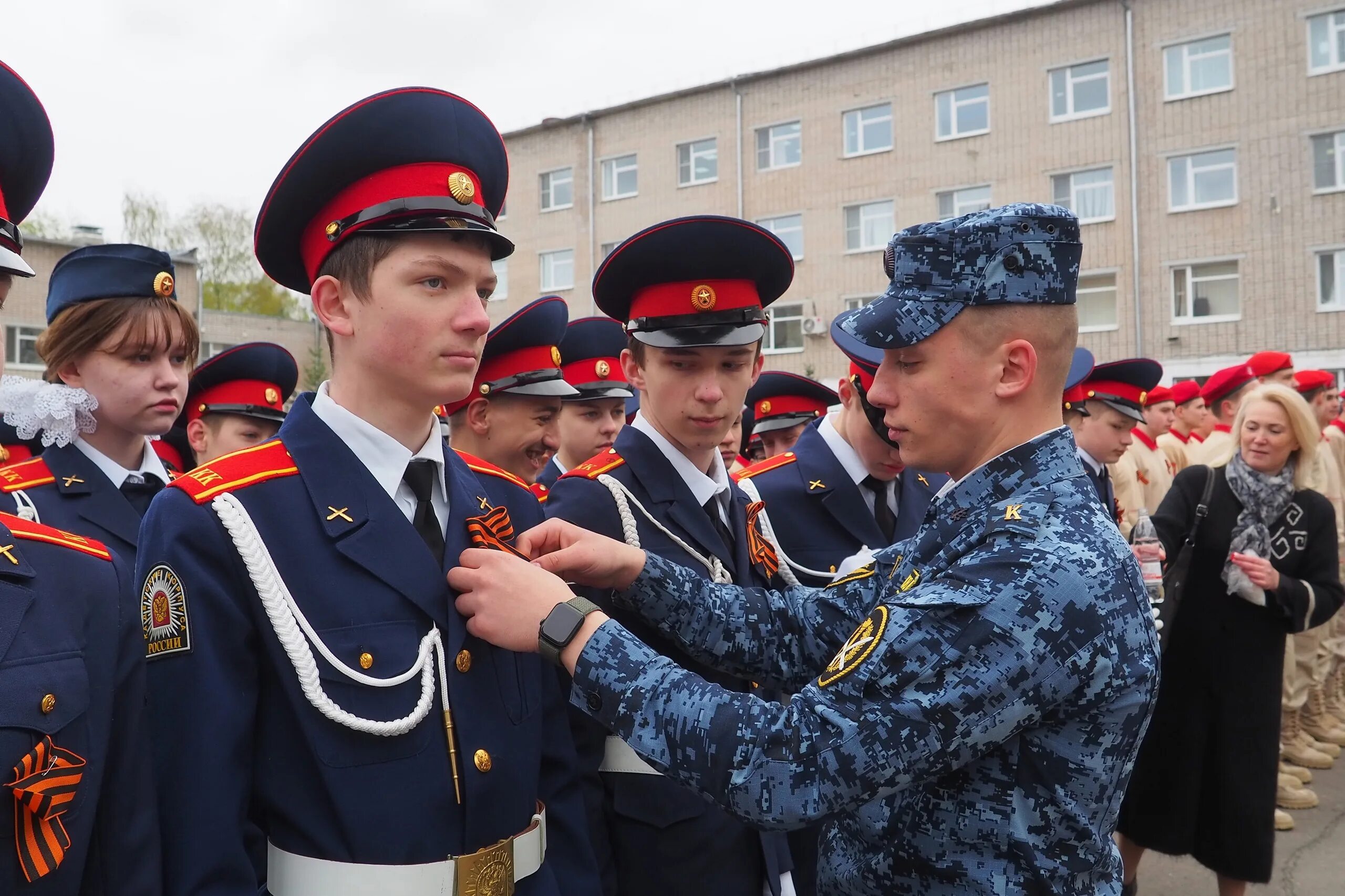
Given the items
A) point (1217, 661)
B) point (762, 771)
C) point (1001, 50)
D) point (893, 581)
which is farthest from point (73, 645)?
point (1001, 50)

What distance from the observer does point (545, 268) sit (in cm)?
3247

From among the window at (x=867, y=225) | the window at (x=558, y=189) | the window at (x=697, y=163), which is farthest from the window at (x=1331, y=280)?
the window at (x=558, y=189)

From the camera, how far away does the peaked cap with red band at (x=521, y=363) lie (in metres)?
4.59

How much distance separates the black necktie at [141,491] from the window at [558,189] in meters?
28.9

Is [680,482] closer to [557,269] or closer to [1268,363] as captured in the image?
[1268,363]

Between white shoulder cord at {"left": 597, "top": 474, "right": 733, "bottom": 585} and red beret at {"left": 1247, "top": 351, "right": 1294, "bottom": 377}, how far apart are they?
781cm

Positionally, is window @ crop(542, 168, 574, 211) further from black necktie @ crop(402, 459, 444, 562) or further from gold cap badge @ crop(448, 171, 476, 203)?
black necktie @ crop(402, 459, 444, 562)

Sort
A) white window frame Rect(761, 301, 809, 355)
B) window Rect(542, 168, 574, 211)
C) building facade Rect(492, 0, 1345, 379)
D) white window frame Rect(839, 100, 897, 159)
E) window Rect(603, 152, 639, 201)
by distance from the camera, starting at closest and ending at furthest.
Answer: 1. building facade Rect(492, 0, 1345, 379)
2. white window frame Rect(839, 100, 897, 159)
3. white window frame Rect(761, 301, 809, 355)
4. window Rect(603, 152, 639, 201)
5. window Rect(542, 168, 574, 211)

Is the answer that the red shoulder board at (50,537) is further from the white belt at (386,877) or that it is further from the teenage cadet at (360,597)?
the white belt at (386,877)

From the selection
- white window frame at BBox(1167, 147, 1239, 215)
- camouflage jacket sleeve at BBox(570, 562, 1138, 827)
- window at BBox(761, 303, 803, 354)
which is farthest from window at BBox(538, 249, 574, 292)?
camouflage jacket sleeve at BBox(570, 562, 1138, 827)

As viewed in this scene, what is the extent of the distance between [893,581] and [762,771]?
59cm

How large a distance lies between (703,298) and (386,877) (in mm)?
1966

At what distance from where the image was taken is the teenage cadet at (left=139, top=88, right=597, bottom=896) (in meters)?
1.77

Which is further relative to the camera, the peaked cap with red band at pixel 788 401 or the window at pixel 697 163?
the window at pixel 697 163
